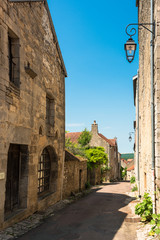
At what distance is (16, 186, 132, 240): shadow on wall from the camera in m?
5.95

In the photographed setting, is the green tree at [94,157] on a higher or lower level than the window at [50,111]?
lower

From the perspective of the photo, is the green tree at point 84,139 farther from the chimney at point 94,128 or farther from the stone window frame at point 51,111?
the stone window frame at point 51,111

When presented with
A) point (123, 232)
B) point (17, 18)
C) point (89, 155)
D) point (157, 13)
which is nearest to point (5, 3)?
point (17, 18)

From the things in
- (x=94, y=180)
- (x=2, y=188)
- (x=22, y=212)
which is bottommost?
(x=94, y=180)

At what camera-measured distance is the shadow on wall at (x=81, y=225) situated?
234 inches

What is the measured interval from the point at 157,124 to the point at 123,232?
296 cm

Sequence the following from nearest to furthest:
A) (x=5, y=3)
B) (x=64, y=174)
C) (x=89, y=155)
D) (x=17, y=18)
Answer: (x=5, y=3) → (x=17, y=18) → (x=64, y=174) → (x=89, y=155)

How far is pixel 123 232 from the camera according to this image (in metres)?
6.26

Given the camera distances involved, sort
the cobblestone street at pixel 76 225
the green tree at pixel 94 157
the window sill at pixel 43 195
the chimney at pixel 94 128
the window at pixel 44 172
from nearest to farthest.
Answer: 1. the cobblestone street at pixel 76 225
2. the window sill at pixel 43 195
3. the window at pixel 44 172
4. the green tree at pixel 94 157
5. the chimney at pixel 94 128

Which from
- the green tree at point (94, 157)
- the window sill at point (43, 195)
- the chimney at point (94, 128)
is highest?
the chimney at point (94, 128)

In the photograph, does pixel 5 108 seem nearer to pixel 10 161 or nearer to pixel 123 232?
pixel 10 161

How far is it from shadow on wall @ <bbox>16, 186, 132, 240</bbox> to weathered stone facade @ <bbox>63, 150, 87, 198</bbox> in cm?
225

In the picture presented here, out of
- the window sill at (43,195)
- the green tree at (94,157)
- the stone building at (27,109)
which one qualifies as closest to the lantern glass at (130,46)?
the stone building at (27,109)

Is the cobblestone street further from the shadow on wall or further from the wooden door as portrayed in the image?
the wooden door
